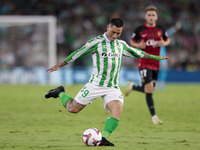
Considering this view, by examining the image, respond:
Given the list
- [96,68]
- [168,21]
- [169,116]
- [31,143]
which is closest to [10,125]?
[31,143]

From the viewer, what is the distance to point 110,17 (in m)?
24.2

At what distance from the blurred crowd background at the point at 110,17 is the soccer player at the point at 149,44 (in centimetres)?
1408

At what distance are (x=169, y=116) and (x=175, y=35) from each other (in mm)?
16411

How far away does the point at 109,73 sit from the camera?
5.42m

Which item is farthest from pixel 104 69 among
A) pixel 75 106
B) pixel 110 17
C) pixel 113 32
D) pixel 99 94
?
pixel 110 17

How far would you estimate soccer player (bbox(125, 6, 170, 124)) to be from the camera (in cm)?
786

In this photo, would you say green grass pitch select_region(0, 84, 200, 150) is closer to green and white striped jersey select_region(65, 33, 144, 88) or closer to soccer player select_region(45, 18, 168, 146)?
soccer player select_region(45, 18, 168, 146)

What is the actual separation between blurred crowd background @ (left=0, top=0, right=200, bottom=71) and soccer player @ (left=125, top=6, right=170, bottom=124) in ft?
46.2

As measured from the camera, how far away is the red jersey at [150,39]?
26.0 ft

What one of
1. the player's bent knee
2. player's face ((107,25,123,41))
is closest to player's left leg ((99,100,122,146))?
the player's bent knee

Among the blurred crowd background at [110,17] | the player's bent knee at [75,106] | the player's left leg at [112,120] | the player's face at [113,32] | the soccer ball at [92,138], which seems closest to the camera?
the soccer ball at [92,138]

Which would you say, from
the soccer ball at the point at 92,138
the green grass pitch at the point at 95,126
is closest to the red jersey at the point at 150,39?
the green grass pitch at the point at 95,126

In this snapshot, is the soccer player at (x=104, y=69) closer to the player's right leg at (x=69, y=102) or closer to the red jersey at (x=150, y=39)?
the player's right leg at (x=69, y=102)

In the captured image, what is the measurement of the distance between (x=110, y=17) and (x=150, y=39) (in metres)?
16.4
